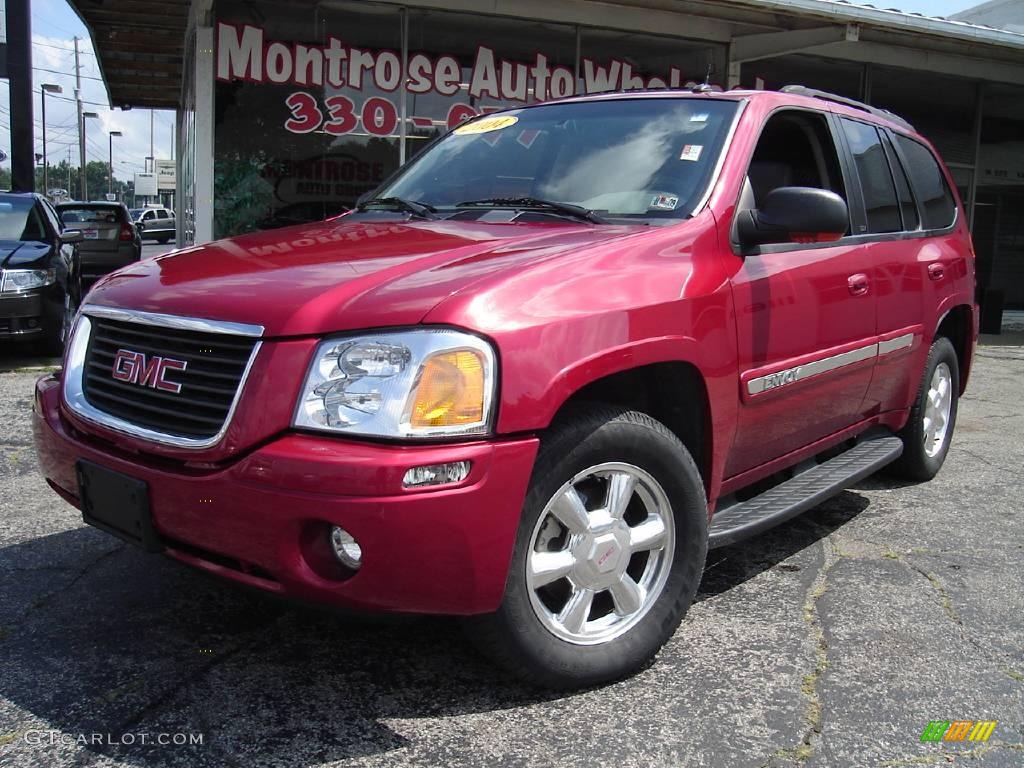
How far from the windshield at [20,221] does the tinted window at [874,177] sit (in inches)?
279

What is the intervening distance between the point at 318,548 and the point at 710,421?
1.28 metres

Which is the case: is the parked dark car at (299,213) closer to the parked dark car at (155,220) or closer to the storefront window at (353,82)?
the storefront window at (353,82)

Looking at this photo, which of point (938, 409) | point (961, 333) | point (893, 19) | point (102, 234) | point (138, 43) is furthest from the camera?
point (102, 234)

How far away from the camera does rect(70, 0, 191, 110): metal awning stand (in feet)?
38.9

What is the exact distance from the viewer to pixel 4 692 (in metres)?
2.49

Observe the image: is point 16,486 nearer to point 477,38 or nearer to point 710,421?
point 710,421

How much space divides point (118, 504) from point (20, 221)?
278 inches

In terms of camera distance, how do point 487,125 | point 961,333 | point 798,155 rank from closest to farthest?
point 798,155, point 487,125, point 961,333

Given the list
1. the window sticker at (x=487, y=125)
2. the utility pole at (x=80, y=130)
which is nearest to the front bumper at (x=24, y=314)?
the window sticker at (x=487, y=125)

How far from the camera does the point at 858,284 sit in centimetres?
362

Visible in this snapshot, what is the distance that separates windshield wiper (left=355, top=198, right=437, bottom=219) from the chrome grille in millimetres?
1198

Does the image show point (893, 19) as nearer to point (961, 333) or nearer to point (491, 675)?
point (961, 333)

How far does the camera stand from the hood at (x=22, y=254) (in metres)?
7.54

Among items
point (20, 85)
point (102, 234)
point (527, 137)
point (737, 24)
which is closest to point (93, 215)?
point (102, 234)
